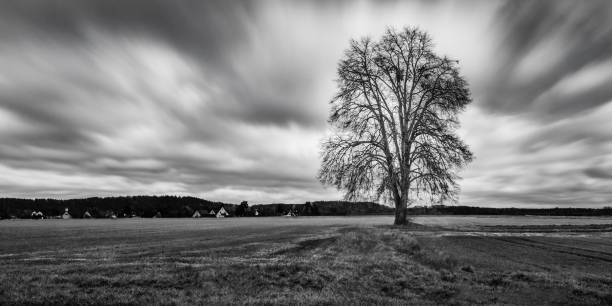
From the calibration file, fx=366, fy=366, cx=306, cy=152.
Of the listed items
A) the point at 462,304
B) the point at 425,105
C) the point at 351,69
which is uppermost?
the point at 351,69

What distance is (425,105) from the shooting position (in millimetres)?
28359

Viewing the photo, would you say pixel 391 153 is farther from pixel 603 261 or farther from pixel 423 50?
pixel 603 261

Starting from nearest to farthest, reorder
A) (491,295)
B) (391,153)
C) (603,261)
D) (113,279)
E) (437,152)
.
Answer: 1. (491,295)
2. (113,279)
3. (603,261)
4. (437,152)
5. (391,153)

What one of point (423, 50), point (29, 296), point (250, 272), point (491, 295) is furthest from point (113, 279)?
point (423, 50)

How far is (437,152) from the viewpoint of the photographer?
26.7 metres

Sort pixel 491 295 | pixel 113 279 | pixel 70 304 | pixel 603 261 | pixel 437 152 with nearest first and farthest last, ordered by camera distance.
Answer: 1. pixel 70 304
2. pixel 491 295
3. pixel 113 279
4. pixel 603 261
5. pixel 437 152

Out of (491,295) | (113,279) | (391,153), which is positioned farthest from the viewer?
(391,153)

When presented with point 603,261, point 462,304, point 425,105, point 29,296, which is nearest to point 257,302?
point 462,304

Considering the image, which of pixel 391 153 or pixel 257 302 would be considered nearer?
pixel 257 302

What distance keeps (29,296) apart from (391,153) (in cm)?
2448

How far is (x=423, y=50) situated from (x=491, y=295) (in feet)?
79.6

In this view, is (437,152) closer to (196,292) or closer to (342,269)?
(342,269)

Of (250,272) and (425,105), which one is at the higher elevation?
(425,105)

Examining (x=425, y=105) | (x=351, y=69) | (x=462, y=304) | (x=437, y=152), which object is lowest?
(x=462, y=304)
